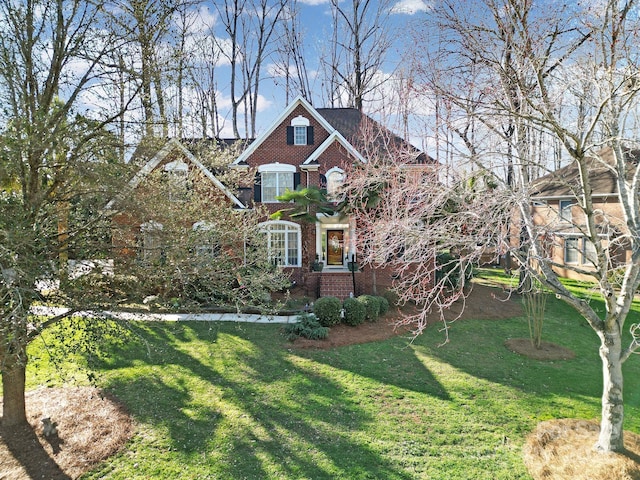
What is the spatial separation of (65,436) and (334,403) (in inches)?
188

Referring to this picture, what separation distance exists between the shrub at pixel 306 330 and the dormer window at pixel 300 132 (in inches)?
383

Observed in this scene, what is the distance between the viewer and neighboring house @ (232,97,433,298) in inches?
683

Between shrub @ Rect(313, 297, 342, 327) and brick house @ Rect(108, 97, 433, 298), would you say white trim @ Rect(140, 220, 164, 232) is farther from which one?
brick house @ Rect(108, 97, 433, 298)

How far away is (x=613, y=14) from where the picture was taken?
4.94 m

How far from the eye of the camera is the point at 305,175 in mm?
18156

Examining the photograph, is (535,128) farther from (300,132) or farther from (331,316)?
(300,132)

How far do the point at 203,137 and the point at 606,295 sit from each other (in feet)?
27.2

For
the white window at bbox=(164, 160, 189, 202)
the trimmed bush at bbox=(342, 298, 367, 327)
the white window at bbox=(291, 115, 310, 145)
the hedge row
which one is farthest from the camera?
the white window at bbox=(291, 115, 310, 145)

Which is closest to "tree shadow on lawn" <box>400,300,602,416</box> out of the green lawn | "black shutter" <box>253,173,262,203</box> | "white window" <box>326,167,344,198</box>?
the green lawn

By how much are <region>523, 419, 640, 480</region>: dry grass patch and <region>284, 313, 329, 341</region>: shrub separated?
6.05m

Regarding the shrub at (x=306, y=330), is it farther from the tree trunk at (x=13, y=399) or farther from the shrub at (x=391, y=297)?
the tree trunk at (x=13, y=399)

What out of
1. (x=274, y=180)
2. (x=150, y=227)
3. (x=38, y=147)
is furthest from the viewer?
(x=274, y=180)

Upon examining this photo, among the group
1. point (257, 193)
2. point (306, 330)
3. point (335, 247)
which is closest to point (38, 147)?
point (306, 330)

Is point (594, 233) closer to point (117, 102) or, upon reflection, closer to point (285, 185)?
point (117, 102)
